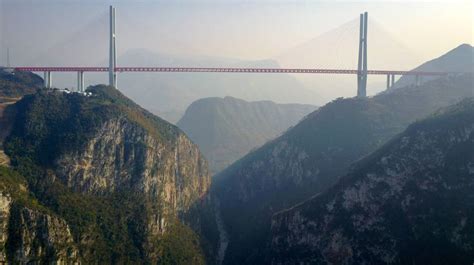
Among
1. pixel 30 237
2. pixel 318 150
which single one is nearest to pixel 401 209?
pixel 318 150

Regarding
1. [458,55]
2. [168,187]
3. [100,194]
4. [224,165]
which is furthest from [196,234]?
[458,55]

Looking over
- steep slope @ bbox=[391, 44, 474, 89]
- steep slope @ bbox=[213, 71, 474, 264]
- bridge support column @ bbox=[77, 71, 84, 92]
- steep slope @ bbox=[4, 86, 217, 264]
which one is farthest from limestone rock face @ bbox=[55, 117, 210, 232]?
steep slope @ bbox=[391, 44, 474, 89]

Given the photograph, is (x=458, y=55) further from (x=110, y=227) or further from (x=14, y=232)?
(x=14, y=232)

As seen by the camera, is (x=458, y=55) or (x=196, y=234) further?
(x=458, y=55)

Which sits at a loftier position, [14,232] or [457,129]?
[457,129]

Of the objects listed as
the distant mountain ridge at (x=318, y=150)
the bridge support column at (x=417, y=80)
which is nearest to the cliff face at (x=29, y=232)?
the distant mountain ridge at (x=318, y=150)

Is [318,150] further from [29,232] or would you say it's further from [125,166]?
[29,232]

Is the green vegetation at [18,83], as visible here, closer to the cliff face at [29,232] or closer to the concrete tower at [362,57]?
the cliff face at [29,232]
